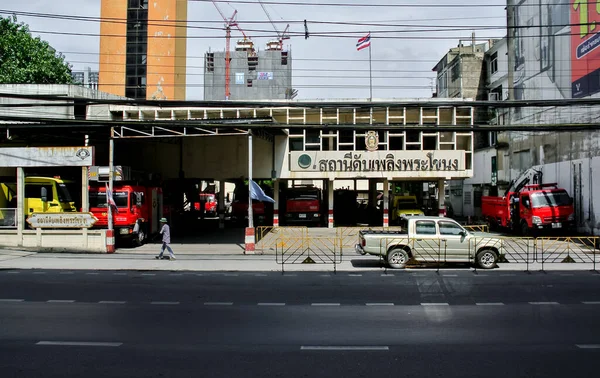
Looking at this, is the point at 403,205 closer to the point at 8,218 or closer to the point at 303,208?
the point at 303,208

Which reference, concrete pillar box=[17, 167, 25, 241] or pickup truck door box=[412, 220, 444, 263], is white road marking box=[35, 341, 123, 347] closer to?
pickup truck door box=[412, 220, 444, 263]

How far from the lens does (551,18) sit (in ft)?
102

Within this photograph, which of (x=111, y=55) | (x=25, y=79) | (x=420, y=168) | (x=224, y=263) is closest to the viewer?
(x=224, y=263)

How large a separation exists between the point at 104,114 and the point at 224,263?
507 inches

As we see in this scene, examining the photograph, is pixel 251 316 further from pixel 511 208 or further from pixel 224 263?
pixel 511 208

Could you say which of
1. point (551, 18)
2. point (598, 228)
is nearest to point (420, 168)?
point (598, 228)

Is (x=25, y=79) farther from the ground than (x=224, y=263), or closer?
farther from the ground

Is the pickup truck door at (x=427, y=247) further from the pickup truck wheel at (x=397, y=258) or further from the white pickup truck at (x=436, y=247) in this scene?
the pickup truck wheel at (x=397, y=258)

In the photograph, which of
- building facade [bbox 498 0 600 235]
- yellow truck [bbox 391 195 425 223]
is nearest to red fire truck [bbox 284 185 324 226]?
yellow truck [bbox 391 195 425 223]

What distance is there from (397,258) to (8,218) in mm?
16826

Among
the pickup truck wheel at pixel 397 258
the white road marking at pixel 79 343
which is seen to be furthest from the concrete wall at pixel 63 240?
the white road marking at pixel 79 343

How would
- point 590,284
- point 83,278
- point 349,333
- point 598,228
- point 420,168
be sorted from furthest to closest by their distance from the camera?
point 420,168 → point 598,228 → point 83,278 → point 590,284 → point 349,333

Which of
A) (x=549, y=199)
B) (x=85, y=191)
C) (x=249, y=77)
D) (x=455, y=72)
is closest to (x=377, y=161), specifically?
(x=549, y=199)

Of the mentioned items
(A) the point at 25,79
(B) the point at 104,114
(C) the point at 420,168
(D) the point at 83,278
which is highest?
(A) the point at 25,79
